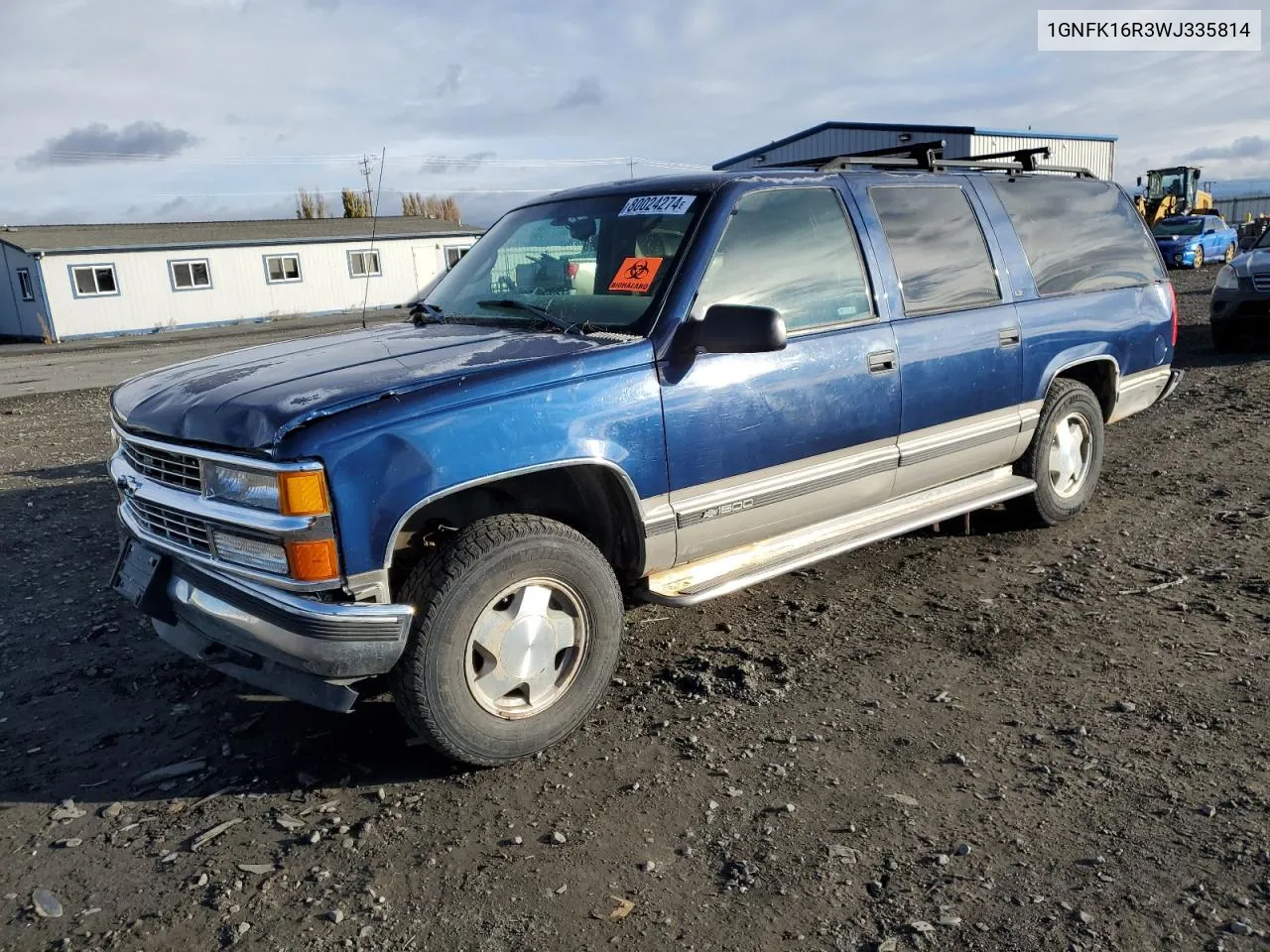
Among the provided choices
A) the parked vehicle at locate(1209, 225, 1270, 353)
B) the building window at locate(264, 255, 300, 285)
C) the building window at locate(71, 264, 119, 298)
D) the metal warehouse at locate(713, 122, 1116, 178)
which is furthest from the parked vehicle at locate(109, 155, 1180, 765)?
the building window at locate(264, 255, 300, 285)

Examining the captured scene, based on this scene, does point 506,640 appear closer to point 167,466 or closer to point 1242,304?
point 167,466

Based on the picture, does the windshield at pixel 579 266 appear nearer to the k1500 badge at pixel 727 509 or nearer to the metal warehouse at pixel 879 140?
the k1500 badge at pixel 727 509

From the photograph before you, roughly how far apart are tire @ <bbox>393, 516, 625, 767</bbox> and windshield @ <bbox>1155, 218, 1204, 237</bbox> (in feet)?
99.2

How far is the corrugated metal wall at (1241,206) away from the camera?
5150 cm

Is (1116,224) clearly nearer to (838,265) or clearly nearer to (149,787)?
(838,265)

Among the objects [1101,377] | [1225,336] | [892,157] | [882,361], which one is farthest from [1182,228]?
[882,361]

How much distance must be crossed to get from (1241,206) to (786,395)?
60731 millimetres

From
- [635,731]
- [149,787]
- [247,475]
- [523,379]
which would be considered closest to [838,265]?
[523,379]

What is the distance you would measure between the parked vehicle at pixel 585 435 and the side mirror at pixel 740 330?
0.04 ft

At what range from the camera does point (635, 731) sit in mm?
3619

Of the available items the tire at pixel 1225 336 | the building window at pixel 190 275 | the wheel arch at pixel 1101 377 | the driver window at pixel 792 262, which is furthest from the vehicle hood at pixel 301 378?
the building window at pixel 190 275

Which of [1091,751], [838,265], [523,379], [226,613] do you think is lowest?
[1091,751]

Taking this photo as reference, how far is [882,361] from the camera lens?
14.2ft

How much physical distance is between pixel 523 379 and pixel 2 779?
234 cm
